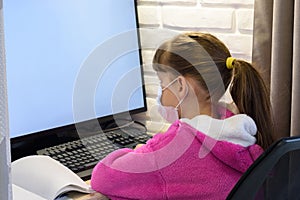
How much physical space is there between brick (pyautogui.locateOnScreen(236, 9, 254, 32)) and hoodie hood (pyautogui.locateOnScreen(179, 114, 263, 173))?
428 millimetres

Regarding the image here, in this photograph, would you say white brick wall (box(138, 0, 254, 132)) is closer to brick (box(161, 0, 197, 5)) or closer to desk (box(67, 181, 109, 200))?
brick (box(161, 0, 197, 5))

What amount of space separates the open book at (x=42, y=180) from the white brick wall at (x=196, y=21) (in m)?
0.48

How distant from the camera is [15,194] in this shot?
1.29 meters

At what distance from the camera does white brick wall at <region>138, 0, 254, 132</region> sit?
1752mm

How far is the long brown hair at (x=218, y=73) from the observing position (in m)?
1.44

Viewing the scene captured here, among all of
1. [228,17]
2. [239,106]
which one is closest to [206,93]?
[239,106]

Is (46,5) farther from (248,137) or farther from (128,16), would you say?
(248,137)

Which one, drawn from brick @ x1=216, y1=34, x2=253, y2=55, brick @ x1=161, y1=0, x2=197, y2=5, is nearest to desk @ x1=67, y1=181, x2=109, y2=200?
brick @ x1=216, y1=34, x2=253, y2=55

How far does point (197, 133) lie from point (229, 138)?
7 centimetres

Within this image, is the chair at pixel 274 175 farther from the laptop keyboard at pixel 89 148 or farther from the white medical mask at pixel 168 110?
the laptop keyboard at pixel 89 148

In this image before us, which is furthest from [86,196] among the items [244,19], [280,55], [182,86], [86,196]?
[244,19]

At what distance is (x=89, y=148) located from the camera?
1.68 meters

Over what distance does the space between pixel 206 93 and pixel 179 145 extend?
177 millimetres

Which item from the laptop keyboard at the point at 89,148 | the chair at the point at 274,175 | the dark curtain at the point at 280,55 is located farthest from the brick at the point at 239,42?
the chair at the point at 274,175
